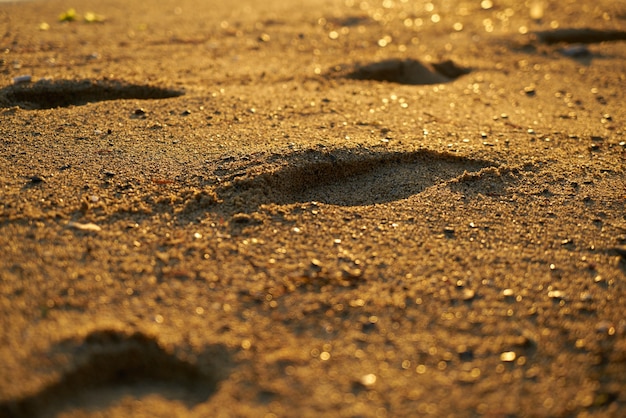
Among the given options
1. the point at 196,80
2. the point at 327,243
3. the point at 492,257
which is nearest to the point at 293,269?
the point at 327,243

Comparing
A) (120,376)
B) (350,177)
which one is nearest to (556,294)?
(350,177)

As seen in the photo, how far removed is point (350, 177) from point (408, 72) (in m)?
1.30

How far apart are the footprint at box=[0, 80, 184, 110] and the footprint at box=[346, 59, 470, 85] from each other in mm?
1007

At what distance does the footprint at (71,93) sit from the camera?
2.84 meters

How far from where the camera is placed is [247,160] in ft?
7.55

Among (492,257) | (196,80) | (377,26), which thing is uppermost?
(377,26)

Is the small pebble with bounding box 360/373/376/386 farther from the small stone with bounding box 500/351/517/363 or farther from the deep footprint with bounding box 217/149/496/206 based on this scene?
the deep footprint with bounding box 217/149/496/206

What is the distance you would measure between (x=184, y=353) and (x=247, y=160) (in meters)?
0.96

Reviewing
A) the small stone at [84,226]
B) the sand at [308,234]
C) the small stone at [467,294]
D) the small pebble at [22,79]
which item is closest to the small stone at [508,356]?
the sand at [308,234]

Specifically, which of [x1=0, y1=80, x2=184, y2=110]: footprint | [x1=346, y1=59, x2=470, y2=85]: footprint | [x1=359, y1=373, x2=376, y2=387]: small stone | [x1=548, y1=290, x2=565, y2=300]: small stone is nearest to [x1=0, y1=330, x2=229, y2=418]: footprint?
[x1=359, y1=373, x2=376, y2=387]: small stone

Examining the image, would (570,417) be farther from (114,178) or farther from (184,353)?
(114,178)

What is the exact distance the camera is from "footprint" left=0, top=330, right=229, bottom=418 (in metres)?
1.38

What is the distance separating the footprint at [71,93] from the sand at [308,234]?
0.03 feet

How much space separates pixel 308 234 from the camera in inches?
77.0
